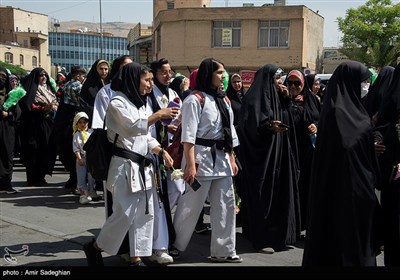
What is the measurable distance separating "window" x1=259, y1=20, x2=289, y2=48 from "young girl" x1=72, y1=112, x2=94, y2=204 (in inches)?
1147

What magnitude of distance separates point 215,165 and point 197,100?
652mm

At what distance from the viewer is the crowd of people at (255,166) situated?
3.91m

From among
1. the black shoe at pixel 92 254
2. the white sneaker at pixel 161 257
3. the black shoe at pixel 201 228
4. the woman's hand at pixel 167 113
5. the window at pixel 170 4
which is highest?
the window at pixel 170 4

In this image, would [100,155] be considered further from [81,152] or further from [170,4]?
[170,4]

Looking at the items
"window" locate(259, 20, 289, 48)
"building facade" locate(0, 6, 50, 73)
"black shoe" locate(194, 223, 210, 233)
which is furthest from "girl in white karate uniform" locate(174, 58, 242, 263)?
"building facade" locate(0, 6, 50, 73)

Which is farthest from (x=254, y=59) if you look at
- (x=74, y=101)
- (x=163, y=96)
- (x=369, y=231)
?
(x=369, y=231)

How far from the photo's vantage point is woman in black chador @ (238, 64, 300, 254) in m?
5.72

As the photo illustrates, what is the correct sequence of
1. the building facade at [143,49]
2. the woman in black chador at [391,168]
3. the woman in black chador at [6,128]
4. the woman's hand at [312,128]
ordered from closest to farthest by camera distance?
1. the woman in black chador at [391,168]
2. the woman's hand at [312,128]
3. the woman in black chador at [6,128]
4. the building facade at [143,49]

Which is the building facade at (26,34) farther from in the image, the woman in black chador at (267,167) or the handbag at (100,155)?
the handbag at (100,155)

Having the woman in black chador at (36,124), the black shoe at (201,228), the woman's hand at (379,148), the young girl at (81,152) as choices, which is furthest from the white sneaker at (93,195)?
the woman's hand at (379,148)

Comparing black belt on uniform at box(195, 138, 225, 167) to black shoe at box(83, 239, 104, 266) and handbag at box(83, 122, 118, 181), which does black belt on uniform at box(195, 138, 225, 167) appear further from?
black shoe at box(83, 239, 104, 266)

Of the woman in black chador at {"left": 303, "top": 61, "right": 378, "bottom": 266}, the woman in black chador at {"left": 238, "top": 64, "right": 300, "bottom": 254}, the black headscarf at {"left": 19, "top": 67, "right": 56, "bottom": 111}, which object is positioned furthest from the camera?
the black headscarf at {"left": 19, "top": 67, "right": 56, "bottom": 111}

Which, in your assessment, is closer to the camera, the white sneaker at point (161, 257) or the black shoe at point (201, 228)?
the white sneaker at point (161, 257)

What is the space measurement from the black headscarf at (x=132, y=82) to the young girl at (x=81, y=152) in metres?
3.57
